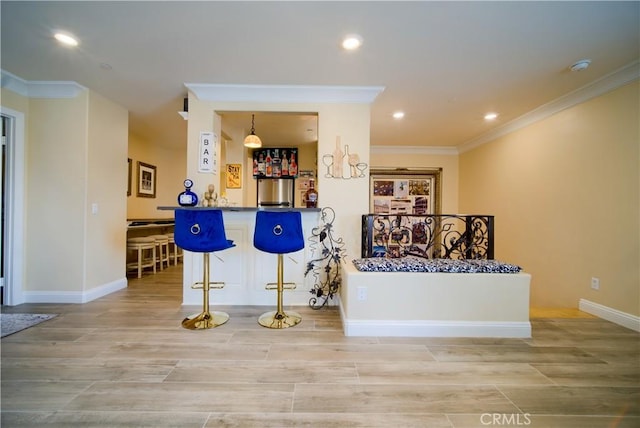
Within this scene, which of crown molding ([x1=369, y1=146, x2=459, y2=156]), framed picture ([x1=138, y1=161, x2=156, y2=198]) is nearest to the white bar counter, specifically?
framed picture ([x1=138, y1=161, x2=156, y2=198])

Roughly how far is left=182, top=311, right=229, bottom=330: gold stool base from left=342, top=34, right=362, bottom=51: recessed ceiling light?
2.69 meters

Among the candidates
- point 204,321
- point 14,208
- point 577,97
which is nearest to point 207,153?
point 204,321

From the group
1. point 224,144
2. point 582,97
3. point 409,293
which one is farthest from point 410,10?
point 224,144

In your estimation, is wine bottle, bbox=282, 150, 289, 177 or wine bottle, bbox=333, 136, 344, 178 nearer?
wine bottle, bbox=333, 136, 344, 178

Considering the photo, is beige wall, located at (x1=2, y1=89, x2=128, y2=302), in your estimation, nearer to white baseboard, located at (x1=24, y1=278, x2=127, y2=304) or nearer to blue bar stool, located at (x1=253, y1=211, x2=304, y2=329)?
white baseboard, located at (x1=24, y1=278, x2=127, y2=304)

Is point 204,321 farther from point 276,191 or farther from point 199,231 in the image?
point 276,191

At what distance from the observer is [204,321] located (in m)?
2.52

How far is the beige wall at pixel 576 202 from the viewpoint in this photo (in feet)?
8.57

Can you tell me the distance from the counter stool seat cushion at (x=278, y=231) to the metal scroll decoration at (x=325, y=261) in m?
0.67

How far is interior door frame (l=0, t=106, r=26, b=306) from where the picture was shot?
2930 mm

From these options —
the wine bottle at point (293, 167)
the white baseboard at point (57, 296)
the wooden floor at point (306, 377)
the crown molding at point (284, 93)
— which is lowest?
the wooden floor at point (306, 377)

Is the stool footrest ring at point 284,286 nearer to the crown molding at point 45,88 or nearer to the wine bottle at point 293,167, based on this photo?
the crown molding at point 45,88

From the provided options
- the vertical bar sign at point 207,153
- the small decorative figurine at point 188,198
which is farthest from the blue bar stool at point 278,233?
the vertical bar sign at point 207,153

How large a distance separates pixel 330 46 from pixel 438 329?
2589 mm
